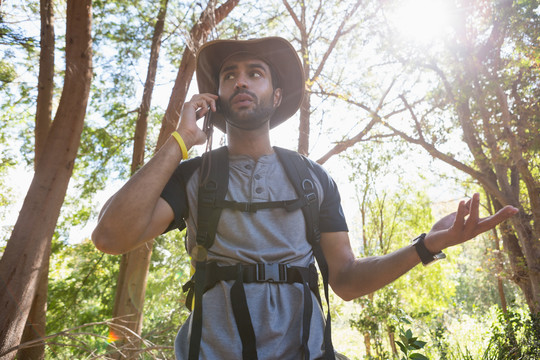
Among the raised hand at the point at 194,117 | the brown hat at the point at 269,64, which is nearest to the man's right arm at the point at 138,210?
the raised hand at the point at 194,117

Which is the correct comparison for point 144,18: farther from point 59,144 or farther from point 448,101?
point 448,101

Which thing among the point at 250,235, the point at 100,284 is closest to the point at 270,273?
the point at 250,235

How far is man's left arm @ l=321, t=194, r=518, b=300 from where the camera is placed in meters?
1.55

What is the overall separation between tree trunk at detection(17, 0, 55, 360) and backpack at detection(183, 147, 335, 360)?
4796mm

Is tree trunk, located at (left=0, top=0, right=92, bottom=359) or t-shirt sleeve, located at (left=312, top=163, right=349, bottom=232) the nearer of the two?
t-shirt sleeve, located at (left=312, top=163, right=349, bottom=232)

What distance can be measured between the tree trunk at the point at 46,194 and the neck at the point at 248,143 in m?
3.96

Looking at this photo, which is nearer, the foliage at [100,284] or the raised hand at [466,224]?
the raised hand at [466,224]

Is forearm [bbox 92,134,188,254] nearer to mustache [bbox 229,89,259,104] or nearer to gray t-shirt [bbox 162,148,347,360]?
gray t-shirt [bbox 162,148,347,360]

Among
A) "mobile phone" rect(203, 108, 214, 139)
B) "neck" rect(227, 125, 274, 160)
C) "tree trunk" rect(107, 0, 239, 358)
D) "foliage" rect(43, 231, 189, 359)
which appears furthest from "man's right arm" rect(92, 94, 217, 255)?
"foliage" rect(43, 231, 189, 359)

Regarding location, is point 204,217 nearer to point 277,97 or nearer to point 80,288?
point 277,97

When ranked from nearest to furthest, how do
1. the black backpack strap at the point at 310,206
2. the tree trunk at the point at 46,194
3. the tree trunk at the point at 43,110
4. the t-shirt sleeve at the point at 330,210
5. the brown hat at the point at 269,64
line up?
the black backpack strap at the point at 310,206, the t-shirt sleeve at the point at 330,210, the brown hat at the point at 269,64, the tree trunk at the point at 46,194, the tree trunk at the point at 43,110

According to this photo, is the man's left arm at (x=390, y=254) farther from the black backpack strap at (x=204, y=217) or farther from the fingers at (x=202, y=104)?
the fingers at (x=202, y=104)

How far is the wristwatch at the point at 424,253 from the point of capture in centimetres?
163

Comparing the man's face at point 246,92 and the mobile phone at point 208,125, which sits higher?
the man's face at point 246,92
